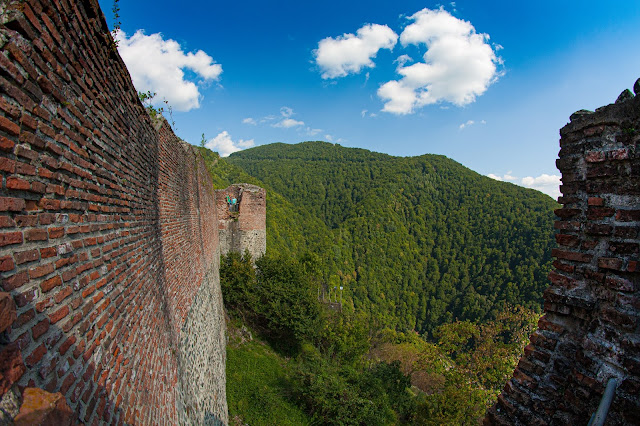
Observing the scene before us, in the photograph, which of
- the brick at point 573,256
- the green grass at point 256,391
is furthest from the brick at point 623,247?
the green grass at point 256,391

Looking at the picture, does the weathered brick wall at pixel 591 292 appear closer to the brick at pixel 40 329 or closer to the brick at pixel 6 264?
the brick at pixel 40 329

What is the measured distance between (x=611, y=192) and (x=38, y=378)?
3.54 metres

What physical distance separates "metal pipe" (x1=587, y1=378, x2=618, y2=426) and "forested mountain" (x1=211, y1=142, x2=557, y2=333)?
33.5 meters

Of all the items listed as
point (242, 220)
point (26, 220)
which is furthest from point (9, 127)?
point (242, 220)

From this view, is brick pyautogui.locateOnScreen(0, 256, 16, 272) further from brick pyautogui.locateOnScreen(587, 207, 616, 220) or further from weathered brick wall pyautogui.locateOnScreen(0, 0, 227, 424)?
brick pyautogui.locateOnScreen(587, 207, 616, 220)

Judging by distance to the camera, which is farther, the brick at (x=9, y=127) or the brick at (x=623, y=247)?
the brick at (x=623, y=247)

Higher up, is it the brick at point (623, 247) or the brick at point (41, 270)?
the brick at point (623, 247)

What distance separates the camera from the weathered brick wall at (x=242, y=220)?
48.9 feet

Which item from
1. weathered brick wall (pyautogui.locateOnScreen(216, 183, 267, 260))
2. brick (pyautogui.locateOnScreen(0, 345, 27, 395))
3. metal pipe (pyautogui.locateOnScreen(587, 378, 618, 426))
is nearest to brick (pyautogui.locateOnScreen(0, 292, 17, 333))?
brick (pyautogui.locateOnScreen(0, 345, 27, 395))

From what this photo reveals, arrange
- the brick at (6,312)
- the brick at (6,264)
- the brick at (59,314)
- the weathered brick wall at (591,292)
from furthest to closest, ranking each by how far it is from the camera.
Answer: the weathered brick wall at (591,292)
the brick at (59,314)
the brick at (6,264)
the brick at (6,312)

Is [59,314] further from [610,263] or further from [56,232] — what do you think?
[610,263]

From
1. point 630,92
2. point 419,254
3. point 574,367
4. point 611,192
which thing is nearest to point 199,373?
point 574,367

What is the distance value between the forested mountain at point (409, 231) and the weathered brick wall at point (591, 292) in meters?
33.1

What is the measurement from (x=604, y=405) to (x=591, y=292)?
2.26ft
